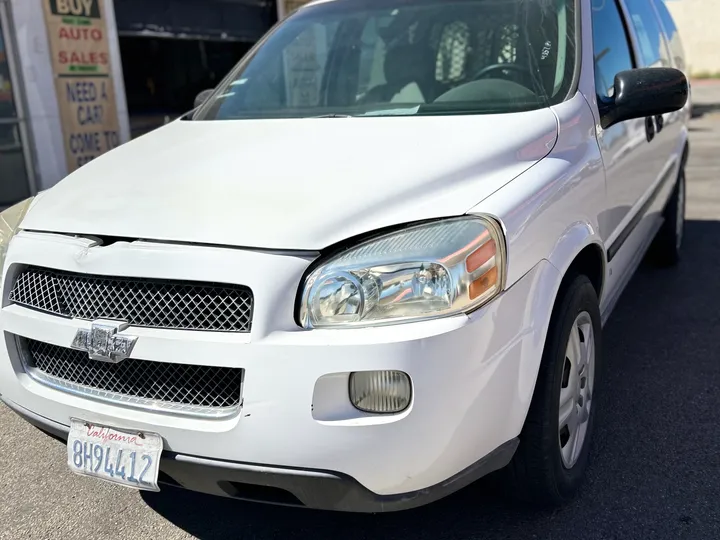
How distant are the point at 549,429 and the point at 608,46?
1869mm

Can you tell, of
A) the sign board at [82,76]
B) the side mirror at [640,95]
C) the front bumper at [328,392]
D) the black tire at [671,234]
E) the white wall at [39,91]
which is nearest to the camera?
the front bumper at [328,392]

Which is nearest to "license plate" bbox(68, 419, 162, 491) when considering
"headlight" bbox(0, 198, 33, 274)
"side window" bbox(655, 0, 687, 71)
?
"headlight" bbox(0, 198, 33, 274)

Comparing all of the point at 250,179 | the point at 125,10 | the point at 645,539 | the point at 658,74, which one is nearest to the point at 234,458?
the point at 250,179

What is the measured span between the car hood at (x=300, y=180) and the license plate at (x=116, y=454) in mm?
546

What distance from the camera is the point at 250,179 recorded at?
2.20 metres

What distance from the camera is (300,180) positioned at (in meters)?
2.14

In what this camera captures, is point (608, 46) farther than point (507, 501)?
Yes

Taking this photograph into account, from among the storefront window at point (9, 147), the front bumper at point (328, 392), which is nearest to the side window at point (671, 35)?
the front bumper at point (328, 392)

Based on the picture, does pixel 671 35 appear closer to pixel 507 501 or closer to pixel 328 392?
pixel 507 501

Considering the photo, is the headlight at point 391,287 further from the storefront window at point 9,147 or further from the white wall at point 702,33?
the white wall at point 702,33

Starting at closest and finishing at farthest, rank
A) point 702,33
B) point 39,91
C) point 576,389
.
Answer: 1. point 576,389
2. point 39,91
3. point 702,33

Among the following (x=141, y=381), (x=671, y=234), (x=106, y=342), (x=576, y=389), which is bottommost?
(x=671, y=234)

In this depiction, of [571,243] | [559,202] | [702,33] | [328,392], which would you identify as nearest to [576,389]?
[571,243]

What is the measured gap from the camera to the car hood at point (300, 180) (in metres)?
1.92
